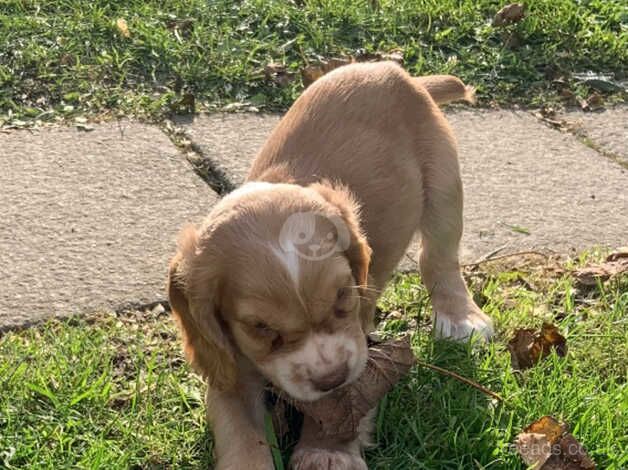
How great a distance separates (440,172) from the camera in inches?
138

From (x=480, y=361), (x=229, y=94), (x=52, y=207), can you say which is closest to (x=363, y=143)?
(x=480, y=361)

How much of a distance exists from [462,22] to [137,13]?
76.9 inches

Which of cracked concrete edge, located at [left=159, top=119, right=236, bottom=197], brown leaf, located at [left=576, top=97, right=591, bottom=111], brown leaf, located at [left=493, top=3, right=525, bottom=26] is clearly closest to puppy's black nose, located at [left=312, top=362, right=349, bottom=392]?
cracked concrete edge, located at [left=159, top=119, right=236, bottom=197]

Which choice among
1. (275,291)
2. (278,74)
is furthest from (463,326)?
(278,74)

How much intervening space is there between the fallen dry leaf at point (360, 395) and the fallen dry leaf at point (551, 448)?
1.35 feet

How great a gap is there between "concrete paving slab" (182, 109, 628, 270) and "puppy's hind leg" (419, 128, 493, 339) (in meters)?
0.27

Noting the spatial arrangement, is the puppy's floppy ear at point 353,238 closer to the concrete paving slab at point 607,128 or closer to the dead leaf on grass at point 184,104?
the dead leaf on grass at point 184,104

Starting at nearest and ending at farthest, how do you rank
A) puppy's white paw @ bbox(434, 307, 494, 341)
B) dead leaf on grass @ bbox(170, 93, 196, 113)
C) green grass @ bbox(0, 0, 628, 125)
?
1. puppy's white paw @ bbox(434, 307, 494, 341)
2. dead leaf on grass @ bbox(170, 93, 196, 113)
3. green grass @ bbox(0, 0, 628, 125)

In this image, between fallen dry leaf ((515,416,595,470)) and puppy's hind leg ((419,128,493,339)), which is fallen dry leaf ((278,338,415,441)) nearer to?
fallen dry leaf ((515,416,595,470))

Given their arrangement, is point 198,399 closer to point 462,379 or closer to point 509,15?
point 462,379

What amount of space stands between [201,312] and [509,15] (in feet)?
12.4

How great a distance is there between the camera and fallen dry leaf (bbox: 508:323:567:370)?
10.1ft

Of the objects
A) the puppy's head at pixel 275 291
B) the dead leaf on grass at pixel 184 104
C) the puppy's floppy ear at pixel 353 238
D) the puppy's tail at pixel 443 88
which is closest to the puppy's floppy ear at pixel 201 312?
the puppy's head at pixel 275 291

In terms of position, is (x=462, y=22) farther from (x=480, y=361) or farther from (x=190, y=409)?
(x=190, y=409)
